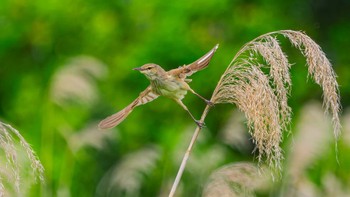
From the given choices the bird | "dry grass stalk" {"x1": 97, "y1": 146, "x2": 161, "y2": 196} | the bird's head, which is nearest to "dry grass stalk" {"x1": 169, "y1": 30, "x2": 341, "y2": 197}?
the bird

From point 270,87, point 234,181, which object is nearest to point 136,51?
point 234,181

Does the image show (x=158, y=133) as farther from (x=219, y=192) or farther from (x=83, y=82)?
(x=219, y=192)

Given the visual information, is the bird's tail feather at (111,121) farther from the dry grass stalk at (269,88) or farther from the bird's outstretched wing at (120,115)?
the dry grass stalk at (269,88)

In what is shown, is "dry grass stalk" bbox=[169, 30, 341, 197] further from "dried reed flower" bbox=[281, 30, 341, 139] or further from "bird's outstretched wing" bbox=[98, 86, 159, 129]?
"bird's outstretched wing" bbox=[98, 86, 159, 129]

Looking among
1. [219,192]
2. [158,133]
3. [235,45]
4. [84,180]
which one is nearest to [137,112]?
[158,133]

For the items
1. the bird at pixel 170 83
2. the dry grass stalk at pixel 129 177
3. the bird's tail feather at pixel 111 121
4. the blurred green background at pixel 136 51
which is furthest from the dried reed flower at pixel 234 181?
the blurred green background at pixel 136 51

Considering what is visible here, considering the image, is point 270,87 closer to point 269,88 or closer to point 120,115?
point 269,88
